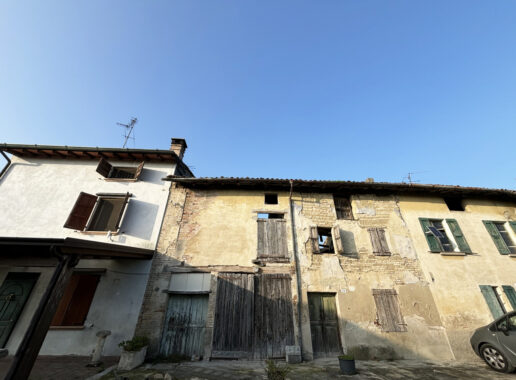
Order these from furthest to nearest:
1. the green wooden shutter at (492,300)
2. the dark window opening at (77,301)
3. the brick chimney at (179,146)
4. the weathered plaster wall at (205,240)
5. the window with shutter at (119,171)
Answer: the brick chimney at (179,146)
the window with shutter at (119,171)
the green wooden shutter at (492,300)
the weathered plaster wall at (205,240)
the dark window opening at (77,301)

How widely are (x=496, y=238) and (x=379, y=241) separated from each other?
516cm

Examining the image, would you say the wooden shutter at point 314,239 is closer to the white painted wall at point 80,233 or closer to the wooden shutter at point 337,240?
the wooden shutter at point 337,240

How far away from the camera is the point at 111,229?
842cm

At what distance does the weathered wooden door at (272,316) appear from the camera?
22.4 feet

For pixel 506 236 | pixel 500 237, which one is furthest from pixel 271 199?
pixel 506 236

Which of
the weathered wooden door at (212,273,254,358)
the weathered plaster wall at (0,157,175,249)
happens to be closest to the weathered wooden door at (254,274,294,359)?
the weathered wooden door at (212,273,254,358)

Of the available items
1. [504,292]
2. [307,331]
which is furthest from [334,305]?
[504,292]

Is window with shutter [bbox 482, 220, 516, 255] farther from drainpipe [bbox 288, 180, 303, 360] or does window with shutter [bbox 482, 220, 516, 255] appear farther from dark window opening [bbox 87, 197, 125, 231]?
dark window opening [bbox 87, 197, 125, 231]

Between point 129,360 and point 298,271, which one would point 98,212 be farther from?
point 298,271

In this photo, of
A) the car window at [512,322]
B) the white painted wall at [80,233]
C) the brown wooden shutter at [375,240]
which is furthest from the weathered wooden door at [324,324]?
the white painted wall at [80,233]

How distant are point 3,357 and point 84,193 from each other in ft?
18.0

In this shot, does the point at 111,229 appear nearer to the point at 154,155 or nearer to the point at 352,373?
the point at 154,155

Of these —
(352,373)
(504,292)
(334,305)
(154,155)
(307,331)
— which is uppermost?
(154,155)

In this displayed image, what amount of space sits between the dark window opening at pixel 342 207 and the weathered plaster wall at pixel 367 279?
29 centimetres
